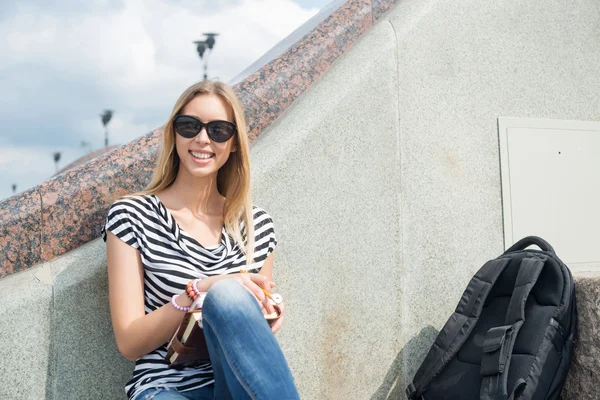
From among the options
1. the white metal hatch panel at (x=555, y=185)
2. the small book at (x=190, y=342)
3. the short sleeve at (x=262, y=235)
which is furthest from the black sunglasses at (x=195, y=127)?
the white metal hatch panel at (x=555, y=185)

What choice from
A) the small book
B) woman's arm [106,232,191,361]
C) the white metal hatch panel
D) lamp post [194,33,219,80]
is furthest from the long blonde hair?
lamp post [194,33,219,80]

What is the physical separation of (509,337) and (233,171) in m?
1.36

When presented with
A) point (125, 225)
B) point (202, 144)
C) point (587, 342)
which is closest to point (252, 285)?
point (125, 225)

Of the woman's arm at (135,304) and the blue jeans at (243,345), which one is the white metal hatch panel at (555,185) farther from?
the blue jeans at (243,345)

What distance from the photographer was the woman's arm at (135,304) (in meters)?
2.31

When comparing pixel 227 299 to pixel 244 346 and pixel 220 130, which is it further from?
pixel 220 130

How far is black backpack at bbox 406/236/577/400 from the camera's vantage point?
282 centimetres

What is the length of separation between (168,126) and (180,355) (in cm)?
94

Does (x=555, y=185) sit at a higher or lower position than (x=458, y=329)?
higher

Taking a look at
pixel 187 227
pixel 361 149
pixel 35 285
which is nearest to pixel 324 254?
pixel 361 149

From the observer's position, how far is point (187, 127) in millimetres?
2711

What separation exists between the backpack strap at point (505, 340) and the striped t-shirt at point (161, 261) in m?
1.09

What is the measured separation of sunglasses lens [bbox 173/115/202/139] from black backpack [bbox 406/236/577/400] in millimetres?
1503

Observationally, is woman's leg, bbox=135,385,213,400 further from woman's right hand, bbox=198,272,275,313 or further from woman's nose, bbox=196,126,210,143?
woman's nose, bbox=196,126,210,143
